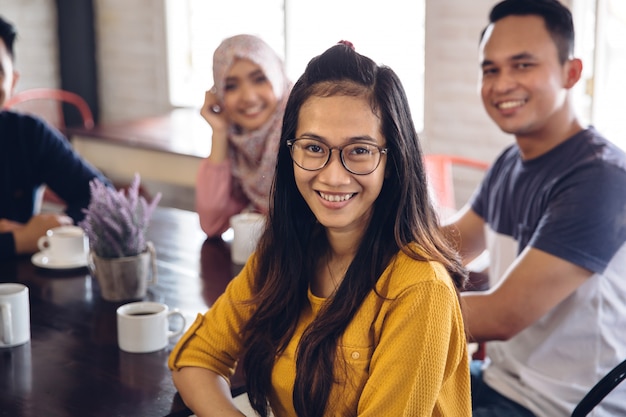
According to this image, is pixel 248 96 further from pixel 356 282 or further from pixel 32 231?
pixel 356 282

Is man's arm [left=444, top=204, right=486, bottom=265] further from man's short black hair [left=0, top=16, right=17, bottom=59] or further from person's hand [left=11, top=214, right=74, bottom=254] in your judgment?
man's short black hair [left=0, top=16, right=17, bottom=59]

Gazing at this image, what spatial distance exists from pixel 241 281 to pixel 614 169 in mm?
776

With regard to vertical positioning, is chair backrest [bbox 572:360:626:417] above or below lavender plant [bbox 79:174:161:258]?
below

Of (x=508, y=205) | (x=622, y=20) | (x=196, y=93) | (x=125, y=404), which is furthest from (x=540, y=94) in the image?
(x=196, y=93)

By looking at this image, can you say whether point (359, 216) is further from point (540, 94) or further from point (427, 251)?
point (540, 94)

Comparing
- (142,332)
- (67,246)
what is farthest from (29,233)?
(142,332)

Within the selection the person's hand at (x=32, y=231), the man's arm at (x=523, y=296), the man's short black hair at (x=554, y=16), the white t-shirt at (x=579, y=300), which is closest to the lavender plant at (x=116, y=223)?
the person's hand at (x=32, y=231)

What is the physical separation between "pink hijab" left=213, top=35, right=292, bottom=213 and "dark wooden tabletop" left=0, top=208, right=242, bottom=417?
10.3 inches

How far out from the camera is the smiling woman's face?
1257 millimetres

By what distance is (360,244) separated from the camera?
1329mm

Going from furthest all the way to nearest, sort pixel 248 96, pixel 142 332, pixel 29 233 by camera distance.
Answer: pixel 248 96 → pixel 29 233 → pixel 142 332

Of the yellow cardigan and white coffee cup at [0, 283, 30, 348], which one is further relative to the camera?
white coffee cup at [0, 283, 30, 348]

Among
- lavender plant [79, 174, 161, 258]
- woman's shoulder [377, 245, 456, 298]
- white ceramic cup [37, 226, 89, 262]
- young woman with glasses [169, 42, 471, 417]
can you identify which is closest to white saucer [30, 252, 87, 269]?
white ceramic cup [37, 226, 89, 262]

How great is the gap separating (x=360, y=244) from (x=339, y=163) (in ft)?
0.45
